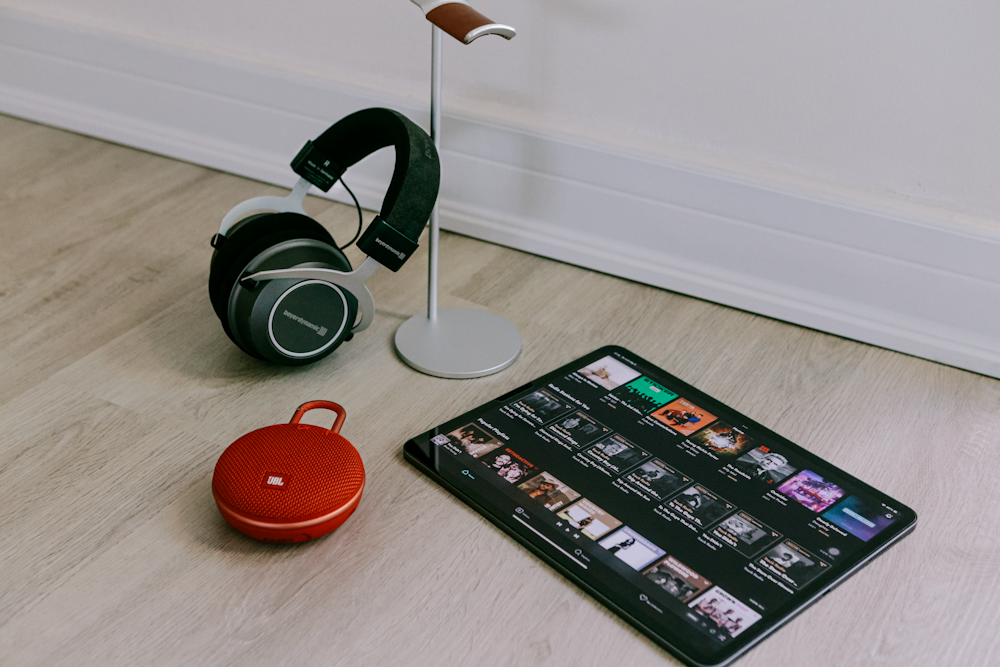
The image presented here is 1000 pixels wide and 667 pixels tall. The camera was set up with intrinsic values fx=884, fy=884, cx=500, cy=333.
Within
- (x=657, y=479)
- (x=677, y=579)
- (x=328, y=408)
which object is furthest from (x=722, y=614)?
(x=328, y=408)

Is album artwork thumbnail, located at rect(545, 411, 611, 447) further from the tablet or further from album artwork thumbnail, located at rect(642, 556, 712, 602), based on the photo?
album artwork thumbnail, located at rect(642, 556, 712, 602)

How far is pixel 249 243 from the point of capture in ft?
3.00

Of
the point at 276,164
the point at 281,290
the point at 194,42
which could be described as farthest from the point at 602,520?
the point at 194,42

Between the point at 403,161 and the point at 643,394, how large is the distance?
0.36 meters

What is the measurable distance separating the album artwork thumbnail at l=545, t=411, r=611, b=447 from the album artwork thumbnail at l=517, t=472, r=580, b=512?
0.20 ft

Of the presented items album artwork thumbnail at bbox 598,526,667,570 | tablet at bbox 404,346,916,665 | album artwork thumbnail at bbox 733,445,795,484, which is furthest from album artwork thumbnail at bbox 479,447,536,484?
album artwork thumbnail at bbox 733,445,795,484

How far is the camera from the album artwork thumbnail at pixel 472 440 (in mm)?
889

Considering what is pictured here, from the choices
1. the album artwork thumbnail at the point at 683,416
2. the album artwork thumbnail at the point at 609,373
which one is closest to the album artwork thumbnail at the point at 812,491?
the album artwork thumbnail at the point at 683,416

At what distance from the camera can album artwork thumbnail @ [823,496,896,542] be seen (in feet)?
2.68

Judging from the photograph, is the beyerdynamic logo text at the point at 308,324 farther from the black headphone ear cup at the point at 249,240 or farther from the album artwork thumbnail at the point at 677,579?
the album artwork thumbnail at the point at 677,579

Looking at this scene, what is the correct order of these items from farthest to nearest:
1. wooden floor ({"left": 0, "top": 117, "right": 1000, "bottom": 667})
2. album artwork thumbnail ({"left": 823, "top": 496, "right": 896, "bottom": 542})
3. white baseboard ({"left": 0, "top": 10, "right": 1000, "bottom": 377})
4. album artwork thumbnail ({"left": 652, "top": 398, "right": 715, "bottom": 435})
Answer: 1. white baseboard ({"left": 0, "top": 10, "right": 1000, "bottom": 377})
2. album artwork thumbnail ({"left": 652, "top": 398, "right": 715, "bottom": 435})
3. album artwork thumbnail ({"left": 823, "top": 496, "right": 896, "bottom": 542})
4. wooden floor ({"left": 0, "top": 117, "right": 1000, "bottom": 667})

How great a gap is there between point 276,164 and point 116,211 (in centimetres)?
25

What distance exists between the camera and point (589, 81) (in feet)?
3.81

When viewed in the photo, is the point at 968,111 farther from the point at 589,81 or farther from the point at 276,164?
the point at 276,164
